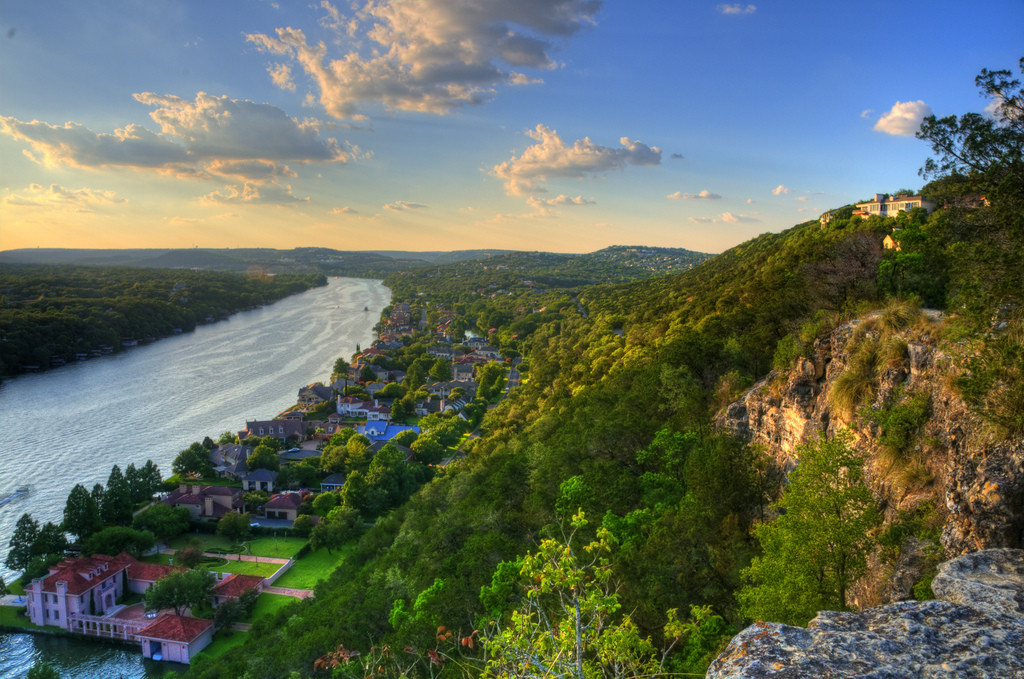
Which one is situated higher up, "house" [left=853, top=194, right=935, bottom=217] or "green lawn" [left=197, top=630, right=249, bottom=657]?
"house" [left=853, top=194, right=935, bottom=217]

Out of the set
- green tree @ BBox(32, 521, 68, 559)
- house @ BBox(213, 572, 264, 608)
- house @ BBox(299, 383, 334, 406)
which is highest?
house @ BBox(299, 383, 334, 406)

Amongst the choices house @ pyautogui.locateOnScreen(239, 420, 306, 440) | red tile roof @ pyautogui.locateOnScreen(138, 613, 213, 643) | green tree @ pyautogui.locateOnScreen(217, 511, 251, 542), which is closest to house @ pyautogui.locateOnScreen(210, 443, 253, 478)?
house @ pyautogui.locateOnScreen(239, 420, 306, 440)

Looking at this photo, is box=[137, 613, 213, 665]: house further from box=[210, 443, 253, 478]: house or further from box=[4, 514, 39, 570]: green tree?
box=[210, 443, 253, 478]: house

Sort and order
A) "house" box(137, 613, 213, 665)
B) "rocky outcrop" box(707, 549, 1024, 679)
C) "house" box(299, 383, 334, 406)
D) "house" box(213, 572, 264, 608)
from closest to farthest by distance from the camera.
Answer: "rocky outcrop" box(707, 549, 1024, 679), "house" box(137, 613, 213, 665), "house" box(213, 572, 264, 608), "house" box(299, 383, 334, 406)

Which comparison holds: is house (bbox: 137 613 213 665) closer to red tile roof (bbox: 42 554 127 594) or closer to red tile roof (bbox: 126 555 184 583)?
red tile roof (bbox: 126 555 184 583)

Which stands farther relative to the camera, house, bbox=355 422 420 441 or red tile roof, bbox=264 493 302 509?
house, bbox=355 422 420 441

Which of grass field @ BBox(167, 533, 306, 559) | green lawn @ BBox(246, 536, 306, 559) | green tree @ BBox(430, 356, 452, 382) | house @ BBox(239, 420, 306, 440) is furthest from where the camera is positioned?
green tree @ BBox(430, 356, 452, 382)
